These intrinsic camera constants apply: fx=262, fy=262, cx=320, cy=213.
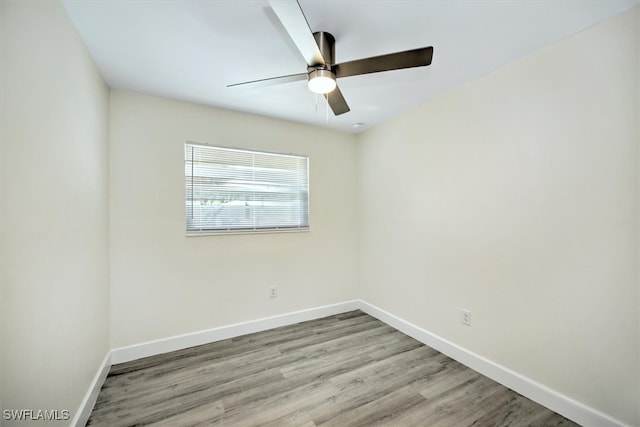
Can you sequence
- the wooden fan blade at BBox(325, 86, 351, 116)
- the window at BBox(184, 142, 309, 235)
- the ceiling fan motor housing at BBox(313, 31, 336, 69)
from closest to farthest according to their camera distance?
the ceiling fan motor housing at BBox(313, 31, 336, 69) → the wooden fan blade at BBox(325, 86, 351, 116) → the window at BBox(184, 142, 309, 235)

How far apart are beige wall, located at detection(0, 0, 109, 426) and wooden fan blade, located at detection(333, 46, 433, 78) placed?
1.39 meters

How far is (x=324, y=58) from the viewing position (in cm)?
151

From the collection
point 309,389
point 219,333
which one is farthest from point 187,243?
point 309,389

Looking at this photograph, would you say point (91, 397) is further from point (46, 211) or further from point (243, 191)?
point (243, 191)

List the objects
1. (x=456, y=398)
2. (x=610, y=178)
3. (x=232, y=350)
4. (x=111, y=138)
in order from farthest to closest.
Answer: (x=232, y=350)
(x=111, y=138)
(x=456, y=398)
(x=610, y=178)

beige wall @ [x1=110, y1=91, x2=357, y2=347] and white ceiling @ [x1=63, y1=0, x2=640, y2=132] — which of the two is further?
beige wall @ [x1=110, y1=91, x2=357, y2=347]

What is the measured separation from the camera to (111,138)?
2256 millimetres

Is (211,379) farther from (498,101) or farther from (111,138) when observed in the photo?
(498,101)

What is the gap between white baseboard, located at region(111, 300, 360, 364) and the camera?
2.30m

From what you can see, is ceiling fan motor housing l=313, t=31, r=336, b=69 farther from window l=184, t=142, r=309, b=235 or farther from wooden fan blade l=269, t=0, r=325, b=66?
window l=184, t=142, r=309, b=235

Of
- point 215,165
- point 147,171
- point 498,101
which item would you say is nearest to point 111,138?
point 147,171

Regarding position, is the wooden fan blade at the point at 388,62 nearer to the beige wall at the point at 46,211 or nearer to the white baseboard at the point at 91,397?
the beige wall at the point at 46,211

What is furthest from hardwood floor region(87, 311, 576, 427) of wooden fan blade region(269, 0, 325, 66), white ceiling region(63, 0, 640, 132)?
white ceiling region(63, 0, 640, 132)

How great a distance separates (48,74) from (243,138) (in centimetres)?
164
